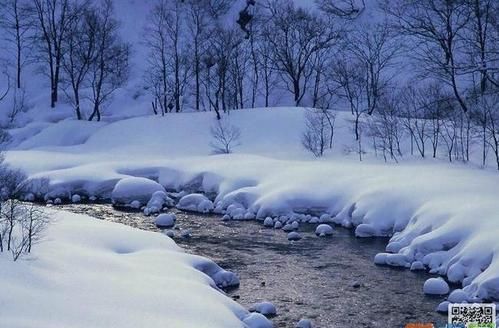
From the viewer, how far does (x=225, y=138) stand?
37.2 meters

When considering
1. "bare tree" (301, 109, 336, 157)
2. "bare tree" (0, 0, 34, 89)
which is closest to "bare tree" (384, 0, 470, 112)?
"bare tree" (301, 109, 336, 157)

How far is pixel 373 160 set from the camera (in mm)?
30891

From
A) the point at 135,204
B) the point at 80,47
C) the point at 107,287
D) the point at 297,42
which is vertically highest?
the point at 297,42

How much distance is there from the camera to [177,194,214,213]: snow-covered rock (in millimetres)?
25406

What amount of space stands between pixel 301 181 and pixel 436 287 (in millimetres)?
11749

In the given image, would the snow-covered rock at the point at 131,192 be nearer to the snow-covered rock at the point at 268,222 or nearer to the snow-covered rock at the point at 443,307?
the snow-covered rock at the point at 268,222

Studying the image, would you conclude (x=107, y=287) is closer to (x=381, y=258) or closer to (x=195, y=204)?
(x=381, y=258)

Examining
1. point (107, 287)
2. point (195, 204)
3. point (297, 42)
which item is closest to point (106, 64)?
point (297, 42)

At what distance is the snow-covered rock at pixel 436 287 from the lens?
1405 cm

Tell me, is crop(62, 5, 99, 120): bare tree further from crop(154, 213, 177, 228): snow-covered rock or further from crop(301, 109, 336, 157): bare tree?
crop(154, 213, 177, 228): snow-covered rock

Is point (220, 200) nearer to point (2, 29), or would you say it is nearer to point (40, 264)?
point (40, 264)

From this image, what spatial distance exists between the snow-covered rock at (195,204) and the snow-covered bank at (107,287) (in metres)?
10.3

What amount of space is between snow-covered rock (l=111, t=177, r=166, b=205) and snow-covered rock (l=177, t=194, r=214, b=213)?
1.89m

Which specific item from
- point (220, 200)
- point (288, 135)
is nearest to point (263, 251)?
point (220, 200)
